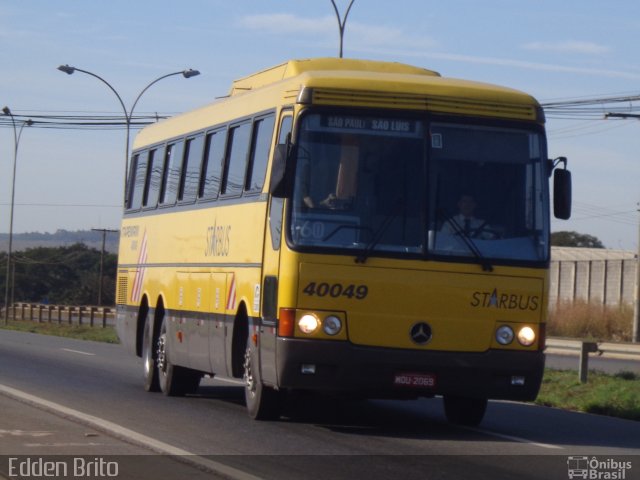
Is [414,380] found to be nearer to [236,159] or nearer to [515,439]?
[515,439]

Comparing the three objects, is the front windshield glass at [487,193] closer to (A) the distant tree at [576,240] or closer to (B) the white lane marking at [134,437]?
(B) the white lane marking at [134,437]

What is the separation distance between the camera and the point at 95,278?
317 ft

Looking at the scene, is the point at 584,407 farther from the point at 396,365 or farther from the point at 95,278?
the point at 95,278

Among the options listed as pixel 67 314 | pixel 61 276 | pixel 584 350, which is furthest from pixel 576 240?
pixel 584 350

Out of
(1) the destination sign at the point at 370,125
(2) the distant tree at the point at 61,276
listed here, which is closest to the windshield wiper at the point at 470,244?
(1) the destination sign at the point at 370,125

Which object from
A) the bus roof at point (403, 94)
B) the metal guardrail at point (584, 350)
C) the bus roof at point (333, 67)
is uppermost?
the bus roof at point (333, 67)

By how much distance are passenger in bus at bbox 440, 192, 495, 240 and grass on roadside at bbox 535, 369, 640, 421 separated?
16.0 feet

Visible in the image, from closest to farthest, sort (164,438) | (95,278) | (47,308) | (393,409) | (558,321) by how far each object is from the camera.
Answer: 1. (164,438)
2. (393,409)
3. (558,321)
4. (47,308)
5. (95,278)

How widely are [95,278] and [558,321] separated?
53.4 metres

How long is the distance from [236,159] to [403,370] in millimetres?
3749

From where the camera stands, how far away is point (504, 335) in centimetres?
1258

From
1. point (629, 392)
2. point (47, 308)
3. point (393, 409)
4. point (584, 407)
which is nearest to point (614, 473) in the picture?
point (393, 409)

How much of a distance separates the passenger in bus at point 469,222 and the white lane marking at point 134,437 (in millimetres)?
3473

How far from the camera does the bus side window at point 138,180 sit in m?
19.6
